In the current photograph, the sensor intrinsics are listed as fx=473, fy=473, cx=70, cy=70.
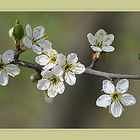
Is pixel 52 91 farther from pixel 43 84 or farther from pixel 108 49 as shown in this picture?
pixel 108 49

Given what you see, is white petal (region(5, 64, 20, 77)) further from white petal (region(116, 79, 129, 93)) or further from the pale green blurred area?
the pale green blurred area

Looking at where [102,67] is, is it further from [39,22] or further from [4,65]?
[4,65]

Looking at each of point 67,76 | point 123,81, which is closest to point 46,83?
point 67,76

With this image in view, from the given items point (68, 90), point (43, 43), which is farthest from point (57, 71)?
point (68, 90)

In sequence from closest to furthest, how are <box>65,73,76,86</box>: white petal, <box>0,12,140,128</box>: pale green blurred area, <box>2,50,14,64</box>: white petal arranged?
<box>2,50,14,64</box>: white petal, <box>65,73,76,86</box>: white petal, <box>0,12,140,128</box>: pale green blurred area

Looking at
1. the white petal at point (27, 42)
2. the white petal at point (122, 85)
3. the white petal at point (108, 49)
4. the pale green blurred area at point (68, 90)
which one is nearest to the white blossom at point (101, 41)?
the white petal at point (108, 49)


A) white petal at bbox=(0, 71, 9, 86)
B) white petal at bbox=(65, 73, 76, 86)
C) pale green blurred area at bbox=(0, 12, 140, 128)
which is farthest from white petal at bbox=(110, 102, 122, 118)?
pale green blurred area at bbox=(0, 12, 140, 128)

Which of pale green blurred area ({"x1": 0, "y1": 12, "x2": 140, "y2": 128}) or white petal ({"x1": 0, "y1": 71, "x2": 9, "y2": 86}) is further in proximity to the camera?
pale green blurred area ({"x1": 0, "y1": 12, "x2": 140, "y2": 128})
